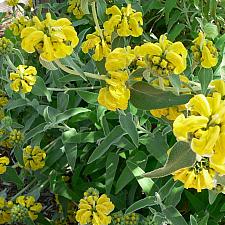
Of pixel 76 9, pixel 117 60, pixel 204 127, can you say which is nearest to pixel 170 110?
pixel 117 60

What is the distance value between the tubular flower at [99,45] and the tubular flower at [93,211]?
0.50 meters

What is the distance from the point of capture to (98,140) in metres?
2.21

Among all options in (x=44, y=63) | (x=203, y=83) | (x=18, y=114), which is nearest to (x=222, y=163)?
(x=203, y=83)

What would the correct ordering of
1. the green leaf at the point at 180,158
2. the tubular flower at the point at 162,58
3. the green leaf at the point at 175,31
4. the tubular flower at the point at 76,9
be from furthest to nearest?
1. the tubular flower at the point at 76,9
2. the green leaf at the point at 175,31
3. the tubular flower at the point at 162,58
4. the green leaf at the point at 180,158

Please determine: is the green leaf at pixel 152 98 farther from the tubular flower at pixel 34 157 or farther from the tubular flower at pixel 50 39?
the tubular flower at pixel 34 157

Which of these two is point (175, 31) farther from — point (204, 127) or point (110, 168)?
point (204, 127)

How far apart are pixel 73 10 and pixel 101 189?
1.01m

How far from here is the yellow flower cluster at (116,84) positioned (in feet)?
4.48

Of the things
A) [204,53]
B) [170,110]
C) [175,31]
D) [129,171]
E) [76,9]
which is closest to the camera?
[170,110]

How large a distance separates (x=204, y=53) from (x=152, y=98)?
36 centimetres

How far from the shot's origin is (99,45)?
5.41 ft

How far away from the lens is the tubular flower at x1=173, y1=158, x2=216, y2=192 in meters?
1.18

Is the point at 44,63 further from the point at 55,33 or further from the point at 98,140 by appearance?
the point at 98,140

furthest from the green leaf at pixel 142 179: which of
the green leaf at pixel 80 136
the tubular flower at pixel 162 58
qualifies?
the tubular flower at pixel 162 58
